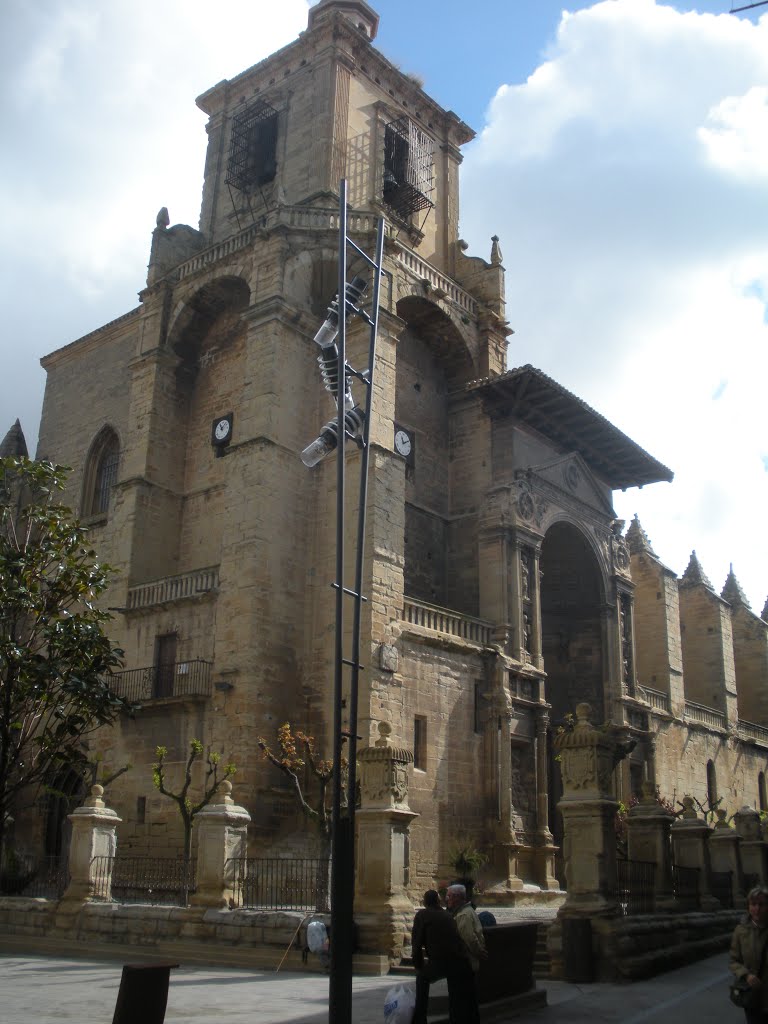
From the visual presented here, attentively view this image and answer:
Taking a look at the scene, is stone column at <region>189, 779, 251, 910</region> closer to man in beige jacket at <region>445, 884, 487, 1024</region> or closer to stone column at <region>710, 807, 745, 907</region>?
man in beige jacket at <region>445, 884, 487, 1024</region>

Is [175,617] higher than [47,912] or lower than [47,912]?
higher

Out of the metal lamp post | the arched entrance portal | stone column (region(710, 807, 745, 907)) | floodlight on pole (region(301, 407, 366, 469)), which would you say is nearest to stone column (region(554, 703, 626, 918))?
the metal lamp post

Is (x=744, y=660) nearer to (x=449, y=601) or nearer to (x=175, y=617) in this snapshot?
(x=449, y=601)

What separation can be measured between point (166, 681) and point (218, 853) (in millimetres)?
7951

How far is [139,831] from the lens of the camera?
1994 centimetres

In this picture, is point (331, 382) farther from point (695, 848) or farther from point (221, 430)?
point (221, 430)

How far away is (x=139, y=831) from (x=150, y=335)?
11.9 metres

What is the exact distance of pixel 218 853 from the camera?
43.9 ft

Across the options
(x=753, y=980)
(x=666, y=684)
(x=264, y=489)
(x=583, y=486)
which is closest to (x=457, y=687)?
(x=264, y=489)

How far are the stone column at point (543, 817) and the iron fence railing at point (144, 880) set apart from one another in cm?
738

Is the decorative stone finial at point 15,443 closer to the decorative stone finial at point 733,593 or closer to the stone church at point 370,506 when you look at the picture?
the stone church at point 370,506

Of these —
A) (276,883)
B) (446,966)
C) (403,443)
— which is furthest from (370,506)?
(446,966)

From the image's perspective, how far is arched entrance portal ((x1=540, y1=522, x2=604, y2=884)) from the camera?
26656 millimetres

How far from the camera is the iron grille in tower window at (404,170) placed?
27703 millimetres
